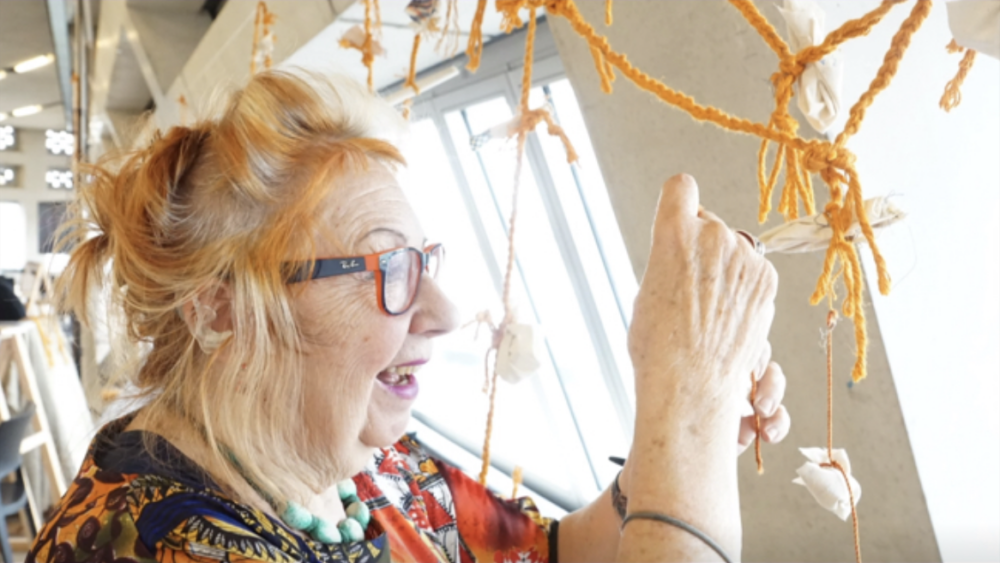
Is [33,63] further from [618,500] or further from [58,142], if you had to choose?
[618,500]

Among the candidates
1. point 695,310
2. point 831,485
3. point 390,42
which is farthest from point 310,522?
point 390,42

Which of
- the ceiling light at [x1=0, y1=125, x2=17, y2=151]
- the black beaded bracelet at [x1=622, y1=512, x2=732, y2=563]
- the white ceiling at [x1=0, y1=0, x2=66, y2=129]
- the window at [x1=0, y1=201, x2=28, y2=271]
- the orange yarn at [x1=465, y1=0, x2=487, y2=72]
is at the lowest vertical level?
the black beaded bracelet at [x1=622, y1=512, x2=732, y2=563]

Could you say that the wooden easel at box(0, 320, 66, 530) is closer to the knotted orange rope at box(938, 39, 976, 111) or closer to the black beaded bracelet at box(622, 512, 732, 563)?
the black beaded bracelet at box(622, 512, 732, 563)

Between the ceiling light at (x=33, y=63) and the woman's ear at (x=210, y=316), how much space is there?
2605mm

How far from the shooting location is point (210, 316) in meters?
0.87

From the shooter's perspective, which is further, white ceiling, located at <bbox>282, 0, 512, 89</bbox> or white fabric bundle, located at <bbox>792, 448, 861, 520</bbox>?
white ceiling, located at <bbox>282, 0, 512, 89</bbox>

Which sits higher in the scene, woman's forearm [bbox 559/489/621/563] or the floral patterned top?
the floral patterned top

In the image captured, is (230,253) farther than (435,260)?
No

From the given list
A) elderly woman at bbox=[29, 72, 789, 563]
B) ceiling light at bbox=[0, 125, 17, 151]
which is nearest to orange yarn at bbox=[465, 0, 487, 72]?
elderly woman at bbox=[29, 72, 789, 563]

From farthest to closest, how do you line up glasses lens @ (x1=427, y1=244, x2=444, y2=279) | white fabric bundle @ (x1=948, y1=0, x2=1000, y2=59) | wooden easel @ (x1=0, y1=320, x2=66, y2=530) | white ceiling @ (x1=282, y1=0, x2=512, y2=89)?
wooden easel @ (x1=0, y1=320, x2=66, y2=530)
white ceiling @ (x1=282, y1=0, x2=512, y2=89)
glasses lens @ (x1=427, y1=244, x2=444, y2=279)
white fabric bundle @ (x1=948, y1=0, x2=1000, y2=59)

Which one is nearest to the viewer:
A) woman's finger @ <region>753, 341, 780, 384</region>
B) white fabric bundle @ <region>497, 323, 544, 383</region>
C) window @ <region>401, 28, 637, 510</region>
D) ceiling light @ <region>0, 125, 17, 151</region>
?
woman's finger @ <region>753, 341, 780, 384</region>

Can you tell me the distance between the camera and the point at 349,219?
0.88 m

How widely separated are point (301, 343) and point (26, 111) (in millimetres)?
2789

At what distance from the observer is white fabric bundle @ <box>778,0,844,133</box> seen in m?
0.70
